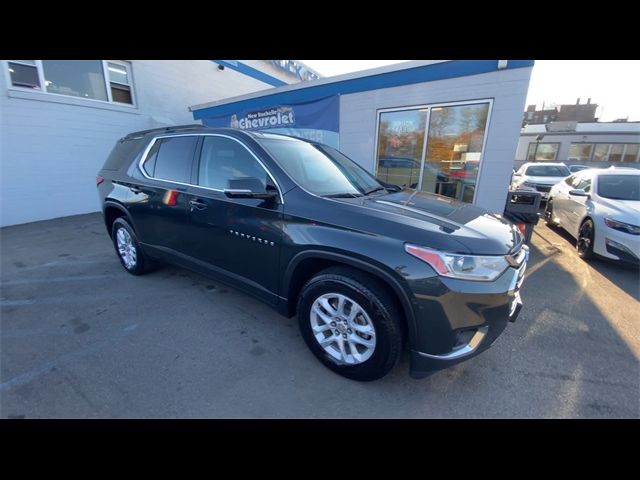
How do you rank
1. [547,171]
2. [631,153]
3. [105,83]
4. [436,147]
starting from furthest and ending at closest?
[631,153] → [547,171] → [105,83] → [436,147]

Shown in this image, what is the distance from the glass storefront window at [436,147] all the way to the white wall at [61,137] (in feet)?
24.5

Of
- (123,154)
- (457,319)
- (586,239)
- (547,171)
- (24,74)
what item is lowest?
(586,239)

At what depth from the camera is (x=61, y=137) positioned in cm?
736

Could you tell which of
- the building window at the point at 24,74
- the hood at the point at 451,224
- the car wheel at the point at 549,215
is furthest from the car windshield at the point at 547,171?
the building window at the point at 24,74

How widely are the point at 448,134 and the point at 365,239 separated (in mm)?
4712

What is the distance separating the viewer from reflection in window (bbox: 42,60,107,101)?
7155 mm

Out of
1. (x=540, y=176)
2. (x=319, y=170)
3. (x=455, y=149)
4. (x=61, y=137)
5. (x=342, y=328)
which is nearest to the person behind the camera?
(x=342, y=328)

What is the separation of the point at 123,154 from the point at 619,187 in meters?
7.66

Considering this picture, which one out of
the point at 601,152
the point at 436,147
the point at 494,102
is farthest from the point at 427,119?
the point at 601,152

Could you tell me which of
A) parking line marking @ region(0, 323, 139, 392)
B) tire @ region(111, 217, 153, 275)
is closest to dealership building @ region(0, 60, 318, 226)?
tire @ region(111, 217, 153, 275)

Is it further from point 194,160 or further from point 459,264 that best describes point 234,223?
point 459,264

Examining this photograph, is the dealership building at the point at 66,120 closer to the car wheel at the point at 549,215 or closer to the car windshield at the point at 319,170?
the car windshield at the point at 319,170

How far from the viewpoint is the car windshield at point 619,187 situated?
463cm
